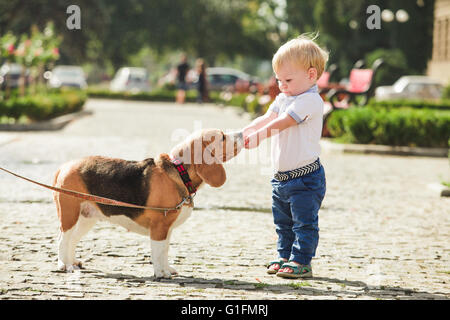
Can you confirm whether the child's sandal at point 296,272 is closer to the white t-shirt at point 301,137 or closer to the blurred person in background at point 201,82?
the white t-shirt at point 301,137

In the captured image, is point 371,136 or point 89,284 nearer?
point 89,284

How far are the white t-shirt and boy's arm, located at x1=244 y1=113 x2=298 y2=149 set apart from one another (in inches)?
2.9

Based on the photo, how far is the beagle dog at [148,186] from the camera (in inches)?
184

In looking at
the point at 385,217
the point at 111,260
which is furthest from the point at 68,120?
the point at 111,260

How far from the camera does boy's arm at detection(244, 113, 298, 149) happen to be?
4.72 metres

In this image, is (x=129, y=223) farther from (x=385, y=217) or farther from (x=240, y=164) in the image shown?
(x=240, y=164)

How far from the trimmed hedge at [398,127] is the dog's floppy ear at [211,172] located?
10465 mm

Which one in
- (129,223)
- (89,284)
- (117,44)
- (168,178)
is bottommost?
(89,284)

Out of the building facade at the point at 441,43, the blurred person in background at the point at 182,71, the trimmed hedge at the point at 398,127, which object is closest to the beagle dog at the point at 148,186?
the trimmed hedge at the point at 398,127

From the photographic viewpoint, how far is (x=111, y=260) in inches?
212

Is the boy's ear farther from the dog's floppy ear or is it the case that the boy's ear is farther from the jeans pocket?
the dog's floppy ear

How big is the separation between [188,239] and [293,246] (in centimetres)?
146

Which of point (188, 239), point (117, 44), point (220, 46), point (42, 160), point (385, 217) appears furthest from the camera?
point (220, 46)

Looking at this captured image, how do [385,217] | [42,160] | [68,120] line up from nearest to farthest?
1. [385,217]
2. [42,160]
3. [68,120]
